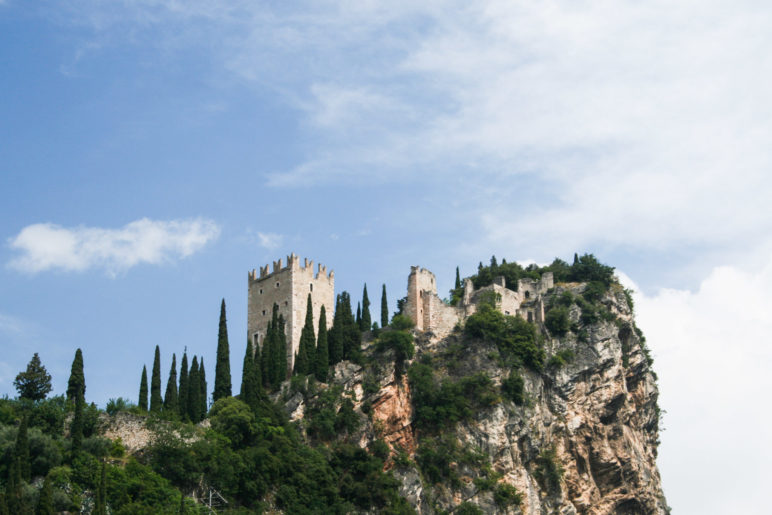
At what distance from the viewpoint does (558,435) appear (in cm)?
7550

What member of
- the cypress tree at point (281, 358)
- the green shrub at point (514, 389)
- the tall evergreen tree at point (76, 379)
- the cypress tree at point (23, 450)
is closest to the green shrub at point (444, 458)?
the green shrub at point (514, 389)

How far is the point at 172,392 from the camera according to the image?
64500mm

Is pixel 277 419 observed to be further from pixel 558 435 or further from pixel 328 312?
pixel 558 435

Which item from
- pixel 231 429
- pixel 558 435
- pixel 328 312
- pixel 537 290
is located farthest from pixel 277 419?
pixel 537 290

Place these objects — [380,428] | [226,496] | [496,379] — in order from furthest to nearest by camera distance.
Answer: [496,379], [380,428], [226,496]

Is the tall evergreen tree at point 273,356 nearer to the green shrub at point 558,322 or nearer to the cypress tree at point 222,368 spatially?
the cypress tree at point 222,368

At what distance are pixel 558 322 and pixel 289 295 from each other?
770 inches

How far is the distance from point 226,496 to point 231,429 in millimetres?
4469

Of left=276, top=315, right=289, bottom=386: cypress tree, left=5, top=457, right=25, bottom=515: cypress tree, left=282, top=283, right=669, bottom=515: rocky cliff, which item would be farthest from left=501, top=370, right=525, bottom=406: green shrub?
left=5, top=457, right=25, bottom=515: cypress tree

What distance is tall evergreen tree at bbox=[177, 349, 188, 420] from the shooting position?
64.4m

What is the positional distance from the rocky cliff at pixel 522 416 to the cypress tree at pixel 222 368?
379 centimetres

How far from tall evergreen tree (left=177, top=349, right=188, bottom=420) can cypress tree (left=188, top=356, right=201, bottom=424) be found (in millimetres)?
234

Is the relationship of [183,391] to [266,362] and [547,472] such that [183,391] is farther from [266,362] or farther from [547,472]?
[547,472]

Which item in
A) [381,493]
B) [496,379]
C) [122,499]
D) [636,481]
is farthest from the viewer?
[636,481]
